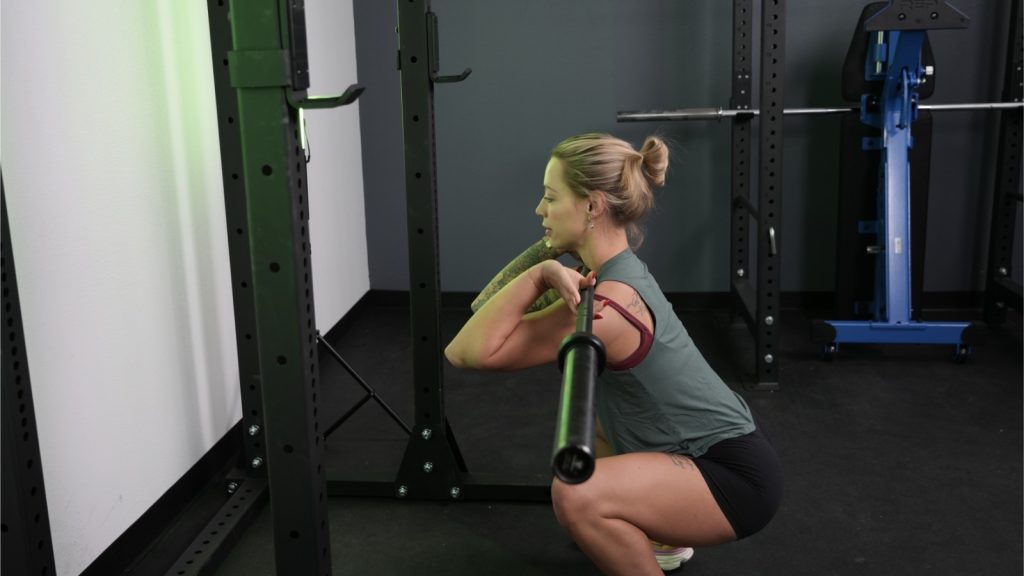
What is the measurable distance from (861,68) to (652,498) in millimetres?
2506

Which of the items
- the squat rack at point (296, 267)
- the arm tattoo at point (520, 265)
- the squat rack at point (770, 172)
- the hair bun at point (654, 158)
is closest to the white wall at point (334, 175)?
the squat rack at point (296, 267)

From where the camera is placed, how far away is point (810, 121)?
4094 millimetres

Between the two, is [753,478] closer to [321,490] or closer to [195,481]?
[321,490]

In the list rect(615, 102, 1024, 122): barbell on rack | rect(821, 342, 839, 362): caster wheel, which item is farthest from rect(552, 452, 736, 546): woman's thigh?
rect(615, 102, 1024, 122): barbell on rack

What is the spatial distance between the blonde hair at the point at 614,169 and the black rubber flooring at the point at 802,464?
89 cm

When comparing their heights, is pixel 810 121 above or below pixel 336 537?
above

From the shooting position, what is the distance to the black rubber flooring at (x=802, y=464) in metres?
2.23

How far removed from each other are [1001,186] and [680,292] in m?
1.39

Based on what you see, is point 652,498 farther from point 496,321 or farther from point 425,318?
point 425,318

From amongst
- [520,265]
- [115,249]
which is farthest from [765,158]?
[115,249]

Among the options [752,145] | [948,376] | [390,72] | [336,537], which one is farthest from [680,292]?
[336,537]

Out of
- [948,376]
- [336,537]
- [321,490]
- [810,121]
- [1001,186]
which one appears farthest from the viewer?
[810,121]

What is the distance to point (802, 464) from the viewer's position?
8.92 feet

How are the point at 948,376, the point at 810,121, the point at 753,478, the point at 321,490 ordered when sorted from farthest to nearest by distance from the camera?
the point at 810,121 → the point at 948,376 → the point at 753,478 → the point at 321,490
